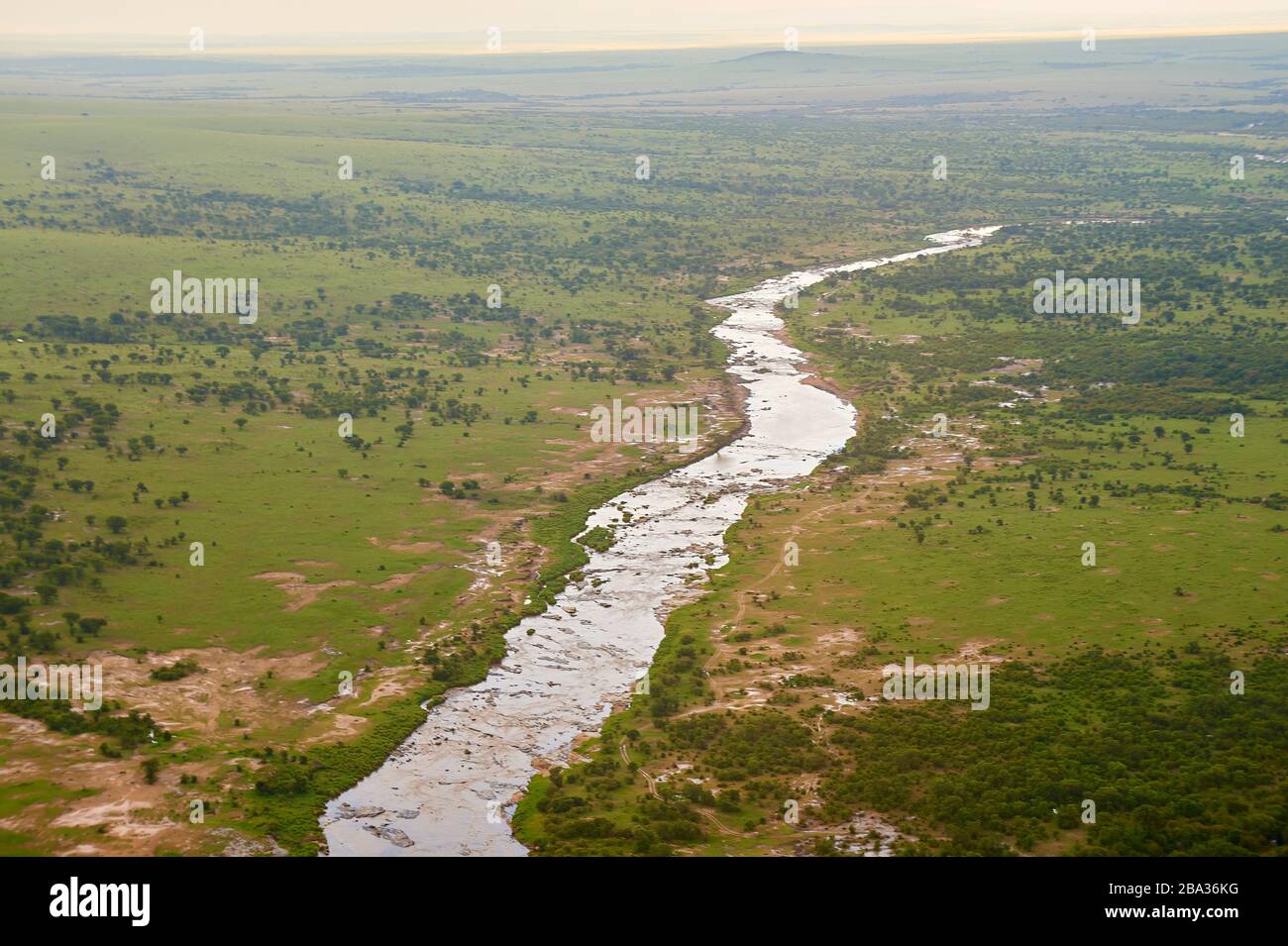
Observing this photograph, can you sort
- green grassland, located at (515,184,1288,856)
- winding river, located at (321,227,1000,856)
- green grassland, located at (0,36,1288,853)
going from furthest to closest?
green grassland, located at (0,36,1288,853)
winding river, located at (321,227,1000,856)
green grassland, located at (515,184,1288,856)

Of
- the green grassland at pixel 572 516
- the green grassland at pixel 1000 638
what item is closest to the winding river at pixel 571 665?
the green grassland at pixel 572 516

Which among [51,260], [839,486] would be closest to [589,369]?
[839,486]

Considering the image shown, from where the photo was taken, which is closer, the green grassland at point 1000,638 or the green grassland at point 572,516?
the green grassland at point 1000,638

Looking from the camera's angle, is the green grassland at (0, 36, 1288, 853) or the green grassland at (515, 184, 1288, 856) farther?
the green grassland at (0, 36, 1288, 853)

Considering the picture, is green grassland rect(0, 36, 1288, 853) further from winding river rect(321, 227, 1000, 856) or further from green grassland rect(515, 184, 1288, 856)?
winding river rect(321, 227, 1000, 856)

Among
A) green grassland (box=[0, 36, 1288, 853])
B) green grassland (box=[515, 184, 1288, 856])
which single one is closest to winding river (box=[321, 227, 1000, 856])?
green grassland (box=[0, 36, 1288, 853])

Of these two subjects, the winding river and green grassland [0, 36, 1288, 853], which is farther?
green grassland [0, 36, 1288, 853]

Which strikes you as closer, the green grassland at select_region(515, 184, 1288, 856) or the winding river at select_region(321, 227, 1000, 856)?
the green grassland at select_region(515, 184, 1288, 856)

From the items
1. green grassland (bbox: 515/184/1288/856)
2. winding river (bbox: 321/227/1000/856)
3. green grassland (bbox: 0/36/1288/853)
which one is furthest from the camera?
green grassland (bbox: 0/36/1288/853)

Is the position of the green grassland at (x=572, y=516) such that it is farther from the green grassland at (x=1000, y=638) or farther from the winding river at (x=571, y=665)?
the winding river at (x=571, y=665)
